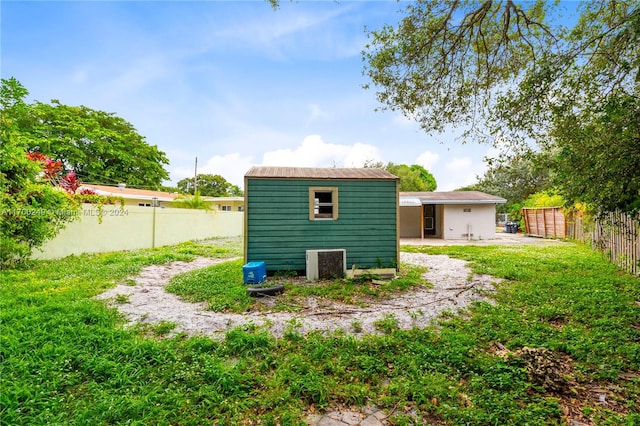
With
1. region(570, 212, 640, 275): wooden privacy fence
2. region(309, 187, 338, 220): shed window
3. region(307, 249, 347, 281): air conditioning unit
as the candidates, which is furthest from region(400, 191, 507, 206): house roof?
region(307, 249, 347, 281): air conditioning unit

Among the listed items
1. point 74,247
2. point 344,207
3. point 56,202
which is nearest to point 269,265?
point 344,207

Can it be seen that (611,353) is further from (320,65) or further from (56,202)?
(56,202)

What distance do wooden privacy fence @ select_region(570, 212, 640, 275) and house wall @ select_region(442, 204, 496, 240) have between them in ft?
21.6

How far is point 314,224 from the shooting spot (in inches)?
263

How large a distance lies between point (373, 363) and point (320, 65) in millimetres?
7640

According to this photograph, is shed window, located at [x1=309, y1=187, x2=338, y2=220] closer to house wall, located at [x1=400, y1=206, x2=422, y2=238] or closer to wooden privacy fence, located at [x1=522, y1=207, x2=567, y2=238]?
house wall, located at [x1=400, y1=206, x2=422, y2=238]

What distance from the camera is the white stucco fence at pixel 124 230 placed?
848 cm

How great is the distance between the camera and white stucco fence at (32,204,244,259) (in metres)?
8.48

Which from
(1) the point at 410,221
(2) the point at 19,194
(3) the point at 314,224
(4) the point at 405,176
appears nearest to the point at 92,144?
(2) the point at 19,194

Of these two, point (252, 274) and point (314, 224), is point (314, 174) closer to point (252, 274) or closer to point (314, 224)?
point (314, 224)

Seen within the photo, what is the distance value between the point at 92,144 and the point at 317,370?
24740 millimetres

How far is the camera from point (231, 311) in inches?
167

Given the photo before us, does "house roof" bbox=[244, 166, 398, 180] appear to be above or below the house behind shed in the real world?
above

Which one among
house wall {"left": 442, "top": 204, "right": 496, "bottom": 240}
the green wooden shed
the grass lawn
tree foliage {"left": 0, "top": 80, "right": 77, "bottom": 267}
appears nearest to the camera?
the grass lawn
